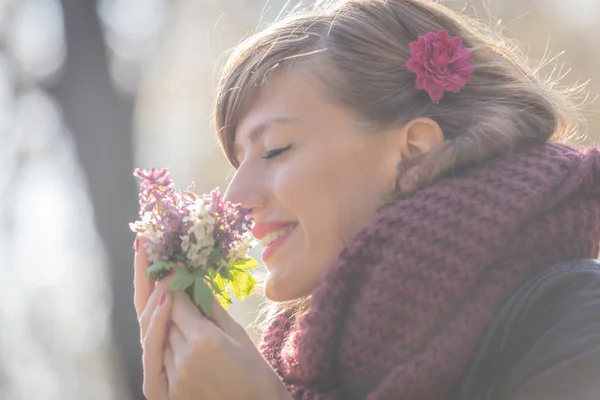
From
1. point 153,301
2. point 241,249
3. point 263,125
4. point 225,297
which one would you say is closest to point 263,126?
point 263,125

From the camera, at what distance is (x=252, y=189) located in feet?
8.50

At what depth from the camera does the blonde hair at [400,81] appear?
251 centimetres

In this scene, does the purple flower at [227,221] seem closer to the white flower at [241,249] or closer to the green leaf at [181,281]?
the white flower at [241,249]

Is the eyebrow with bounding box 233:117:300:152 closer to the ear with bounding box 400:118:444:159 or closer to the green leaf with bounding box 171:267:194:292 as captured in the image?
the ear with bounding box 400:118:444:159

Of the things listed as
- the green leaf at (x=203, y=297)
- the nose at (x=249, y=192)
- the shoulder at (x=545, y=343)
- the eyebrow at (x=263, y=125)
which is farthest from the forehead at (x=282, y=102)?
the shoulder at (x=545, y=343)

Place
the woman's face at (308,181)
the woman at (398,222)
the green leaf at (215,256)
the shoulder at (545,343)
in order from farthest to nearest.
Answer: the woman's face at (308,181) < the green leaf at (215,256) < the woman at (398,222) < the shoulder at (545,343)

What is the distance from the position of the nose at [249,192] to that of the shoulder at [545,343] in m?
0.83

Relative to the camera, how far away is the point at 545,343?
2010 millimetres

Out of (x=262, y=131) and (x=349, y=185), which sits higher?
(x=262, y=131)

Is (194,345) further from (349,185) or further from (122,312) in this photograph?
(122,312)

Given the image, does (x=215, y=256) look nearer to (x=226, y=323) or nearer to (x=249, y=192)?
(x=226, y=323)

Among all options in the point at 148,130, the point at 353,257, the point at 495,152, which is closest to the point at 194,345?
the point at 353,257

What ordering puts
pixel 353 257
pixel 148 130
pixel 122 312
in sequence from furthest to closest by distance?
pixel 148 130 → pixel 122 312 → pixel 353 257

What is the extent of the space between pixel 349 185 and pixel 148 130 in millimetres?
4251
